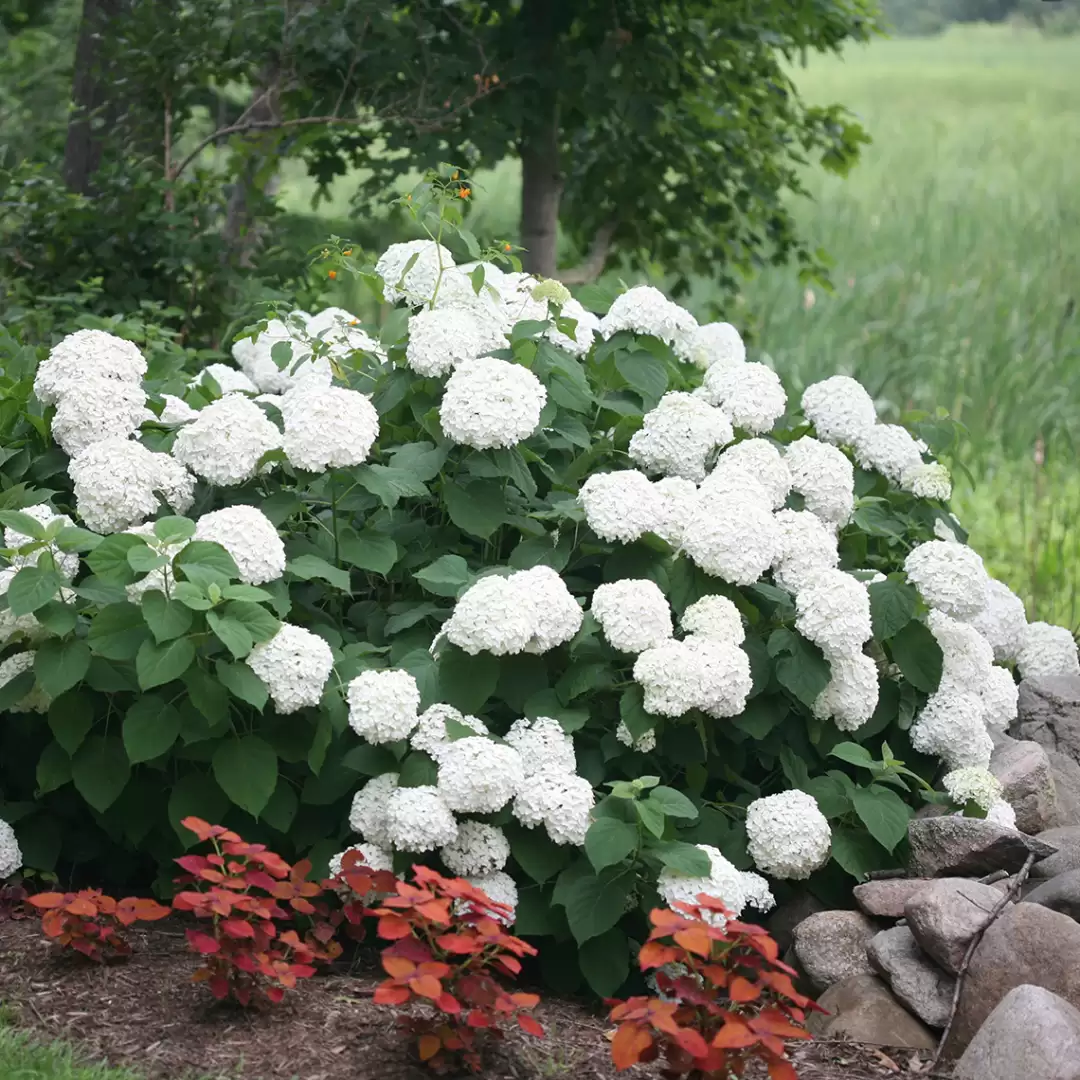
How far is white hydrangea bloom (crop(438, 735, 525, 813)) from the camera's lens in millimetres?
2789

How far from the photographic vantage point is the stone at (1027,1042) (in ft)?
8.09

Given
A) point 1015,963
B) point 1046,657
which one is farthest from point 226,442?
point 1046,657

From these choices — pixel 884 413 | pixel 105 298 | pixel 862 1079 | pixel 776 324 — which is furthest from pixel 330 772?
pixel 776 324

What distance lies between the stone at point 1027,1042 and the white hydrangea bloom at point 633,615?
94 cm

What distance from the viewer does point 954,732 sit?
3414mm

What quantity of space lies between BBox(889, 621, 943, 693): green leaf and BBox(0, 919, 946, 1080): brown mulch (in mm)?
877

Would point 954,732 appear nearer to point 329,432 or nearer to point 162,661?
point 329,432

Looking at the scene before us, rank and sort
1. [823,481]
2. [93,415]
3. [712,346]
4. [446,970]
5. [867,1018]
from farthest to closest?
[712,346] < [823,481] < [93,415] < [867,1018] < [446,970]

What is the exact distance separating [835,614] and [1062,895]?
0.73 meters

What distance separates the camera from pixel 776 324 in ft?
29.9

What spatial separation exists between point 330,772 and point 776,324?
6651 mm

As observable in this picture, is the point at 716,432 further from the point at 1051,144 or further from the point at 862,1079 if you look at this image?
the point at 1051,144

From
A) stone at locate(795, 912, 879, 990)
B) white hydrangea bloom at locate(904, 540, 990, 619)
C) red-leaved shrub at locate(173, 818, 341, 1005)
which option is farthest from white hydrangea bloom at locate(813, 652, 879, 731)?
red-leaved shrub at locate(173, 818, 341, 1005)

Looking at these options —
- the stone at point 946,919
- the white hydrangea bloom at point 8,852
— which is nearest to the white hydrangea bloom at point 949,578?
the stone at point 946,919
